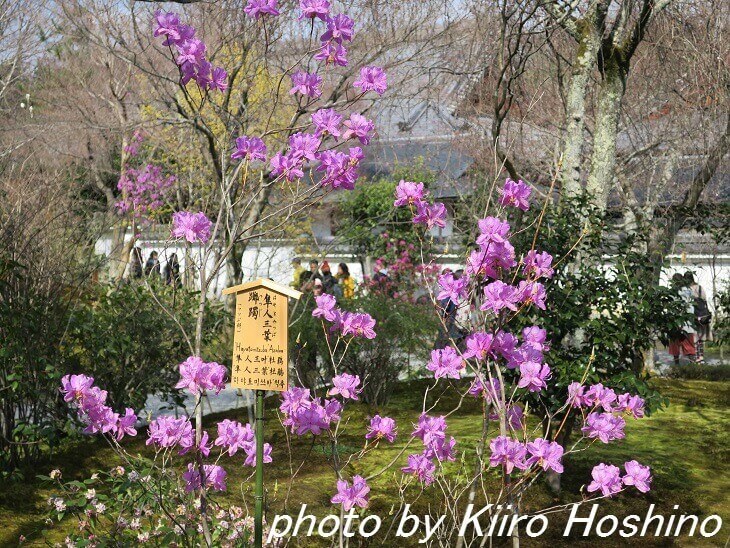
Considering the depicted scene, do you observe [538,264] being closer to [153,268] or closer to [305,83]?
[305,83]

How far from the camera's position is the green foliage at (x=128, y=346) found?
6.93m

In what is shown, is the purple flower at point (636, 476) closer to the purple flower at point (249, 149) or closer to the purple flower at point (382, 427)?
the purple flower at point (382, 427)

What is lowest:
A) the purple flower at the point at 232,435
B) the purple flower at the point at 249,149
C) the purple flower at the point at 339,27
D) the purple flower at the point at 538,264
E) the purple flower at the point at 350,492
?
the purple flower at the point at 350,492

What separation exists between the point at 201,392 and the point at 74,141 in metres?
18.5

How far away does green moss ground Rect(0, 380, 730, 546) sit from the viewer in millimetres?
5355

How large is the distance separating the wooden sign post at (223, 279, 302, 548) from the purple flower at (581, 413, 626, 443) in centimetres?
127

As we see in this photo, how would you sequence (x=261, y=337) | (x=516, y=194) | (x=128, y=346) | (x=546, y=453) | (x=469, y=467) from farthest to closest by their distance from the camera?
1. (x=128, y=346)
2. (x=469, y=467)
3. (x=516, y=194)
4. (x=261, y=337)
5. (x=546, y=453)

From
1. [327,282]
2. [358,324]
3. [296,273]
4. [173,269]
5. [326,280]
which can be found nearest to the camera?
[358,324]

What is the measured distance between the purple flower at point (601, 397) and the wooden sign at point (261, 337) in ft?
4.57

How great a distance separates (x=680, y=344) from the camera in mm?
13742

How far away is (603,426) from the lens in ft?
12.7

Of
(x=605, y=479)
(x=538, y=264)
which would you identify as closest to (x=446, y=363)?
(x=538, y=264)

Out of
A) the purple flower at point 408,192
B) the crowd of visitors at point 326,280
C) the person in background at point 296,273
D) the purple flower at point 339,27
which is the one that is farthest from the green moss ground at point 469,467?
the person in background at point 296,273

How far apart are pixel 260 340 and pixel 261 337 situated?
0.5 inches
